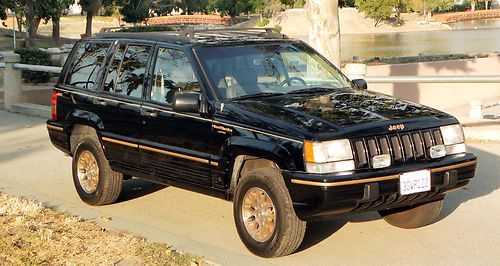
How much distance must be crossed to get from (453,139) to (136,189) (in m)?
3.96

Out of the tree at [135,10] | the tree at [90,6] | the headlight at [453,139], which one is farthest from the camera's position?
the tree at [135,10]

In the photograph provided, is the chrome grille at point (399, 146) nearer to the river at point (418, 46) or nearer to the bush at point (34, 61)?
the bush at point (34, 61)

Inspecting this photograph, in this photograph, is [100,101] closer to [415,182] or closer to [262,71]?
[262,71]

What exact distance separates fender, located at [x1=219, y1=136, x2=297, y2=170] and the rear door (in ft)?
4.37

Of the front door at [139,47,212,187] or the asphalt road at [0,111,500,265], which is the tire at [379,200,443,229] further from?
the front door at [139,47,212,187]

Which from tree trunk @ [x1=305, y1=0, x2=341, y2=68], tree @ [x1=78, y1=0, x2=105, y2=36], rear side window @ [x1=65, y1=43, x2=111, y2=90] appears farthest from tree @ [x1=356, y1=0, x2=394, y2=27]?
rear side window @ [x1=65, y1=43, x2=111, y2=90]

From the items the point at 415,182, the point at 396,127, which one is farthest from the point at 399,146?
the point at 415,182

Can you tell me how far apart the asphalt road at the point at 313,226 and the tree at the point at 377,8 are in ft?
246

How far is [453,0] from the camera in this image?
120750 millimetres

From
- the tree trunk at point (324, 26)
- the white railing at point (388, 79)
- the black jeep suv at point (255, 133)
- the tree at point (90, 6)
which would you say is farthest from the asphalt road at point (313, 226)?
the tree at point (90, 6)

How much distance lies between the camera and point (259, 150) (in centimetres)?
626

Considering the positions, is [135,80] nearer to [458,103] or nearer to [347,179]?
[347,179]

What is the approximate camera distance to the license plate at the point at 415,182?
614 centimetres

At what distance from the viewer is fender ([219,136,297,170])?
19.9 ft
